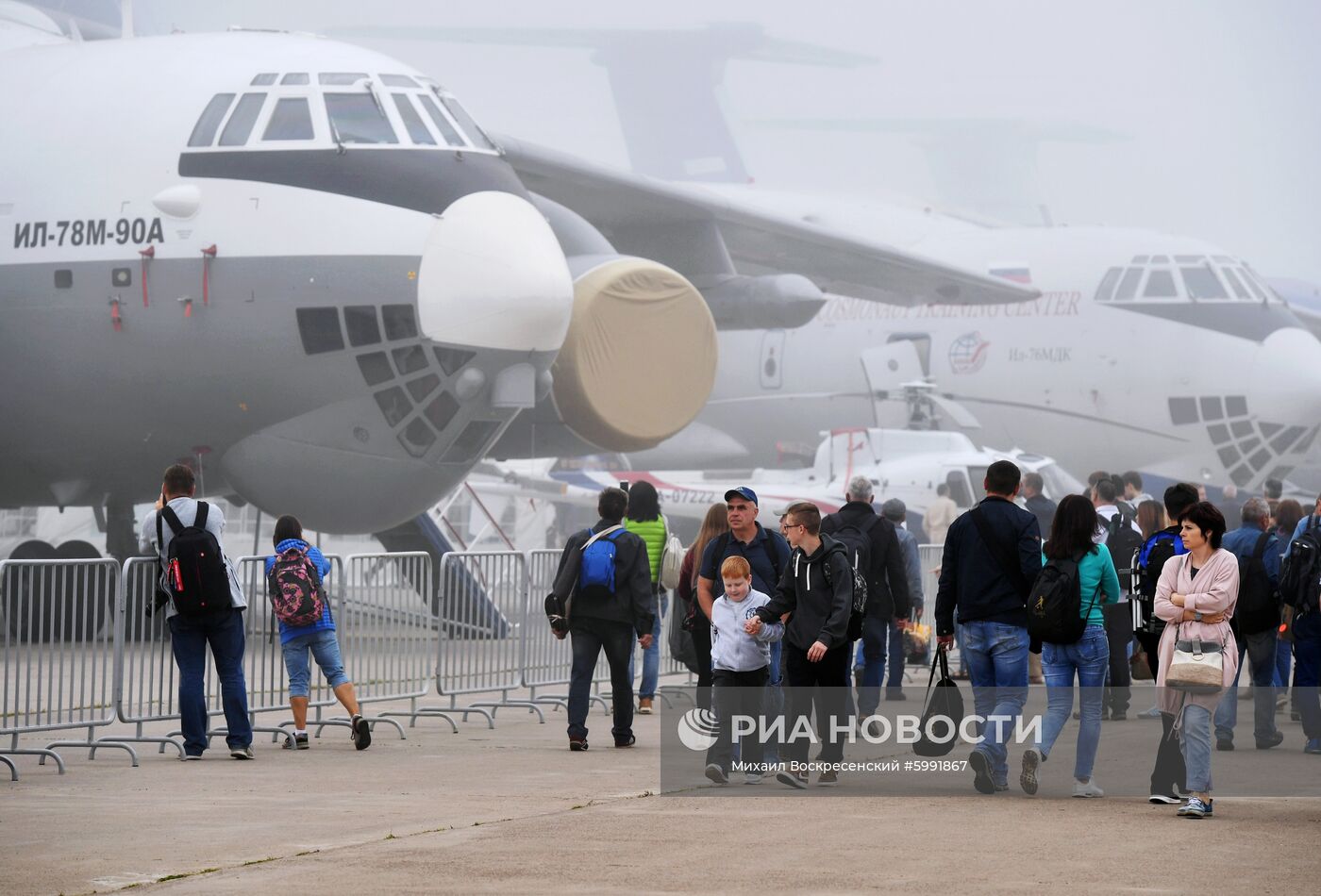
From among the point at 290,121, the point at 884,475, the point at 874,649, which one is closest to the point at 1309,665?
the point at 874,649

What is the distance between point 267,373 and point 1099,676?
26.5 ft

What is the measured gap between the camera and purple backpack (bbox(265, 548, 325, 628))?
35.0 ft

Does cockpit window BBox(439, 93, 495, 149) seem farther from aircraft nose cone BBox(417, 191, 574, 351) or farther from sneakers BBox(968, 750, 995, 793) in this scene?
sneakers BBox(968, 750, 995, 793)

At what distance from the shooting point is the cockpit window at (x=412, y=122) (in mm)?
14805

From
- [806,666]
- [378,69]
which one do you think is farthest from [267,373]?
[806,666]

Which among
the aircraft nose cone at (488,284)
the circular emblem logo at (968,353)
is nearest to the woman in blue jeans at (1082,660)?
the aircraft nose cone at (488,284)

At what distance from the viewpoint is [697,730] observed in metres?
10.7

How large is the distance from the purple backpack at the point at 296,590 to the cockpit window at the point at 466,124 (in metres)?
5.39

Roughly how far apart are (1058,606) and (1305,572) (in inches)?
116

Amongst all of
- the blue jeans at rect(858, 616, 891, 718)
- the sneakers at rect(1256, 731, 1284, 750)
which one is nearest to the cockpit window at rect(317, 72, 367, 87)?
the blue jeans at rect(858, 616, 891, 718)

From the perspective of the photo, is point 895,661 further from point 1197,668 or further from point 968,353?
point 968,353

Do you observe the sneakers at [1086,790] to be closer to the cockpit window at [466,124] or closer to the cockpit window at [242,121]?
the cockpit window at [466,124]

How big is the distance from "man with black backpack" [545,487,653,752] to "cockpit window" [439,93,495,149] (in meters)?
5.52

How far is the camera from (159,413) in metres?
15.1
